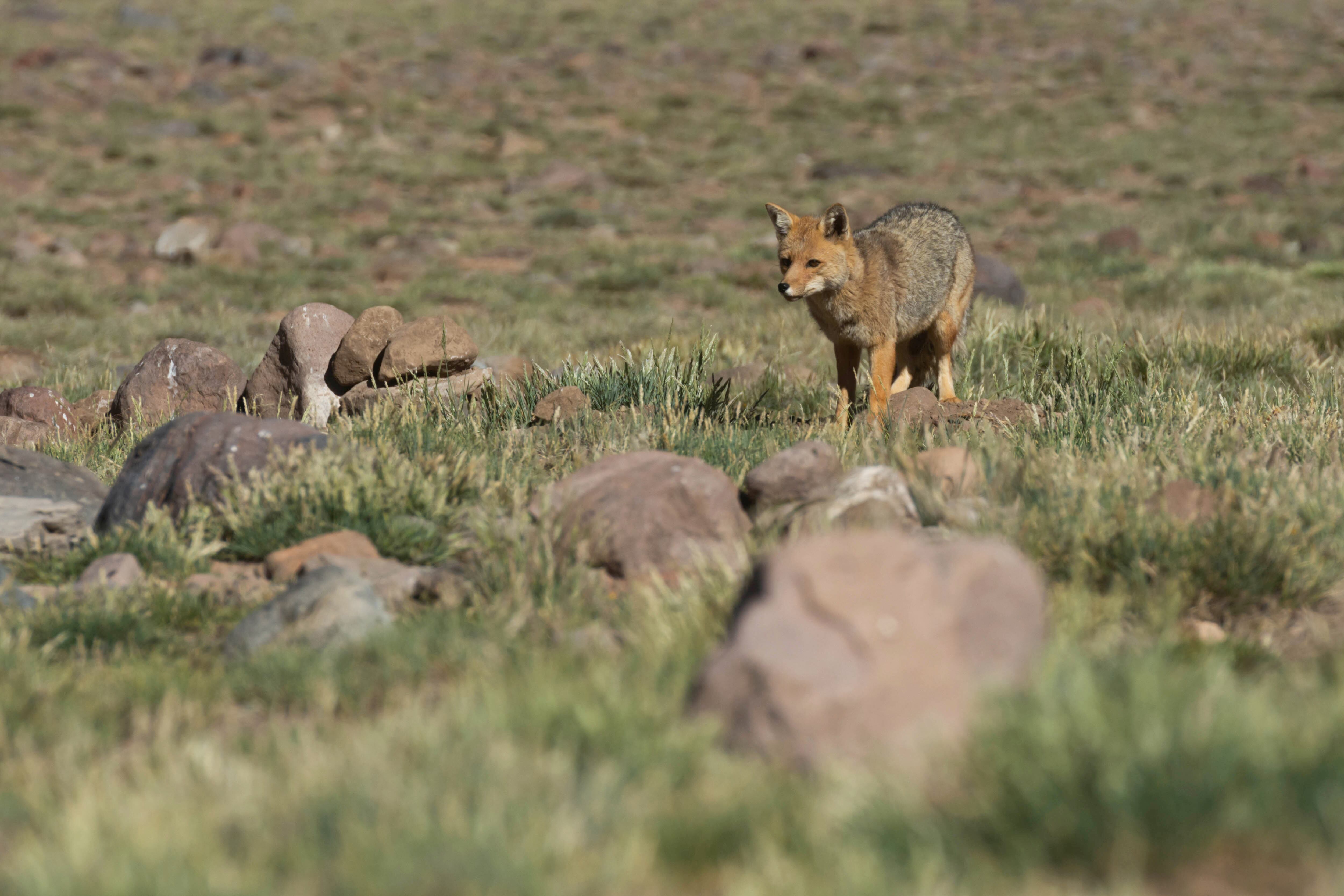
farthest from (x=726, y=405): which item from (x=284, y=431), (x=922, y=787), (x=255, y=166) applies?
(x=255, y=166)

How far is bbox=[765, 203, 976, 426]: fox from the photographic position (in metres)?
6.74

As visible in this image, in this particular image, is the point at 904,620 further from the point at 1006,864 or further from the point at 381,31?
the point at 381,31

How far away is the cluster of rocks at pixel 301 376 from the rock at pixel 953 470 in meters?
3.06

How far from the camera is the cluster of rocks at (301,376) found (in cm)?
707

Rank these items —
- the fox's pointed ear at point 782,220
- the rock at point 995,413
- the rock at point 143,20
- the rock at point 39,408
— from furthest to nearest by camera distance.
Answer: the rock at point 143,20 → the rock at point 39,408 → the fox's pointed ear at point 782,220 → the rock at point 995,413

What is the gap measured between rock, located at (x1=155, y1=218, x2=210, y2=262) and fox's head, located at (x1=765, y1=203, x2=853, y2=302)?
10728 millimetres

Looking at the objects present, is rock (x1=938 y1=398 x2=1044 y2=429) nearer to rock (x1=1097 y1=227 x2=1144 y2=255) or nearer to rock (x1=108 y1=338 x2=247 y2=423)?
rock (x1=108 y1=338 x2=247 y2=423)

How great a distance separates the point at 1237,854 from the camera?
2.09 meters

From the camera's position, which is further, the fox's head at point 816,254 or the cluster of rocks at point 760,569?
the fox's head at point 816,254

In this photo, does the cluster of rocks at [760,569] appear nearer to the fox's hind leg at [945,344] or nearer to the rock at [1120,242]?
the fox's hind leg at [945,344]

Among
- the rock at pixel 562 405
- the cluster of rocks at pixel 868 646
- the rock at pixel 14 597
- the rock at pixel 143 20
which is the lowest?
the rock at pixel 562 405

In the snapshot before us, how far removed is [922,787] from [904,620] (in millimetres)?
430

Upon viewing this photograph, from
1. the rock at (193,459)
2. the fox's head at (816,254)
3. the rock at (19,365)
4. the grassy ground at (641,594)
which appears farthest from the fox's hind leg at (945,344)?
the rock at (19,365)

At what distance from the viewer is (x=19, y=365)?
31.4ft
